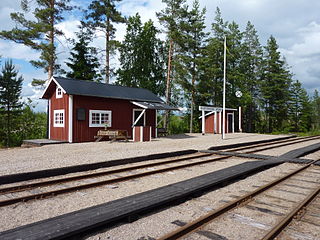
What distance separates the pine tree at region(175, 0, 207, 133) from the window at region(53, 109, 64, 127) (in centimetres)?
1695

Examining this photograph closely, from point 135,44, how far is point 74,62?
10912mm

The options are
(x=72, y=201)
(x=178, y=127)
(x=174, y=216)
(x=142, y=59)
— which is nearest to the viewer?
(x=174, y=216)

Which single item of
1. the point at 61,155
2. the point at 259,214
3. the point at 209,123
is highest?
the point at 209,123

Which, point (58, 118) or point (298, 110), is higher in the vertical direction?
point (298, 110)

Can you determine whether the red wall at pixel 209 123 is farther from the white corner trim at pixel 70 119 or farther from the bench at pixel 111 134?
the white corner trim at pixel 70 119

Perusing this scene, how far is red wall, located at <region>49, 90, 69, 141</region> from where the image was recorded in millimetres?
16777

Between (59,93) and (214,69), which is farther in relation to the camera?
(214,69)

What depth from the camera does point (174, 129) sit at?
105 ft

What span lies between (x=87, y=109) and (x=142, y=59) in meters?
23.3

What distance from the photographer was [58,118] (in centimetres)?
1775

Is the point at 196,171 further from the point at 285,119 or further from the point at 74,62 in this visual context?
the point at 285,119

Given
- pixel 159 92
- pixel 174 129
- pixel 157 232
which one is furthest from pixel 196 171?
pixel 159 92

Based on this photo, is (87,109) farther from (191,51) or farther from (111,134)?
(191,51)

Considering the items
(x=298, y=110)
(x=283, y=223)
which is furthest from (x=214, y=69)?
(x=283, y=223)
